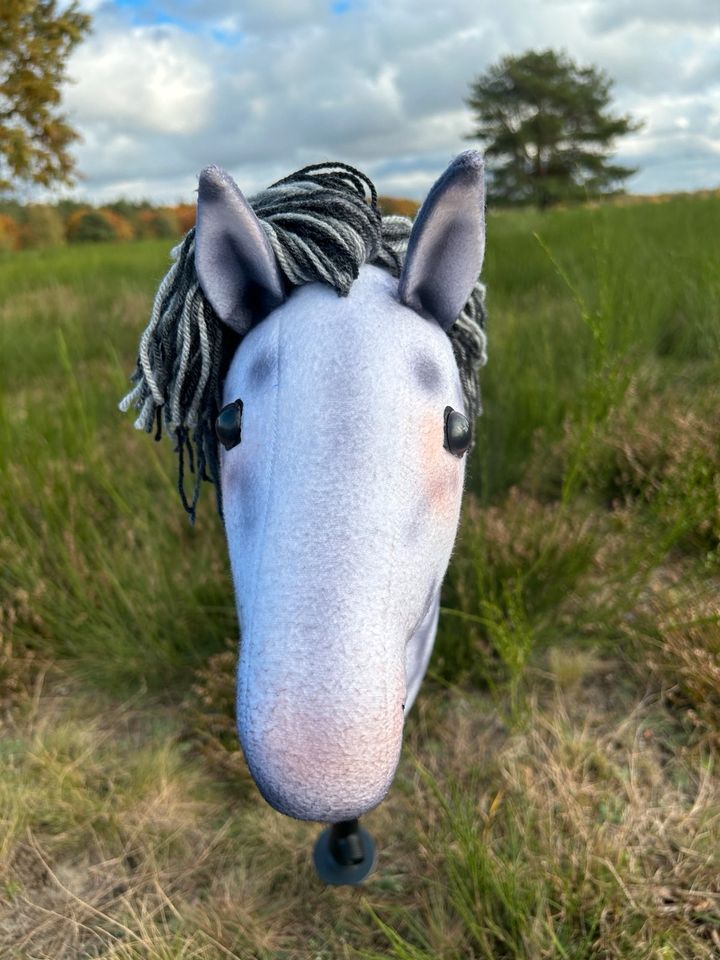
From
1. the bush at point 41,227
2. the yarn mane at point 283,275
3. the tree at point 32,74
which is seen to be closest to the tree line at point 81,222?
the bush at point 41,227

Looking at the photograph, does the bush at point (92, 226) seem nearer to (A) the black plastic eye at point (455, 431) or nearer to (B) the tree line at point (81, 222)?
(B) the tree line at point (81, 222)

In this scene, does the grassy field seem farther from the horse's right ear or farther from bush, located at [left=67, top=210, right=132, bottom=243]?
bush, located at [left=67, top=210, right=132, bottom=243]

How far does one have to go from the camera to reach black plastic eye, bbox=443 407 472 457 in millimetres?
934

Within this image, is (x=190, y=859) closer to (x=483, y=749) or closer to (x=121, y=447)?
→ (x=483, y=749)

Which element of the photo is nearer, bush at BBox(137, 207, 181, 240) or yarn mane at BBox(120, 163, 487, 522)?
yarn mane at BBox(120, 163, 487, 522)

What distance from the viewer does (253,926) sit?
1.18 m

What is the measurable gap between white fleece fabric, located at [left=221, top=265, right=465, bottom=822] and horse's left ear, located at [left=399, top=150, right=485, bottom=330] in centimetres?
4

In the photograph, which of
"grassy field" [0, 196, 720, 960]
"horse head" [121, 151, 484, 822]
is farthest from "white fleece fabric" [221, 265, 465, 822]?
"grassy field" [0, 196, 720, 960]

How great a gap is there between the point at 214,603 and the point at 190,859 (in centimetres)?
67

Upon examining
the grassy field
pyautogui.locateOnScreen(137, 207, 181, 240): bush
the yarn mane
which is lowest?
the grassy field

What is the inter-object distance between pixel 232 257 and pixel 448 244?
32 cm

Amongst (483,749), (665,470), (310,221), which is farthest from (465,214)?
(665,470)

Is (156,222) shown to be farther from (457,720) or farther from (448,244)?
(448,244)

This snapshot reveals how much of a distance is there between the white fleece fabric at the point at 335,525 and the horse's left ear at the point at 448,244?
4cm
